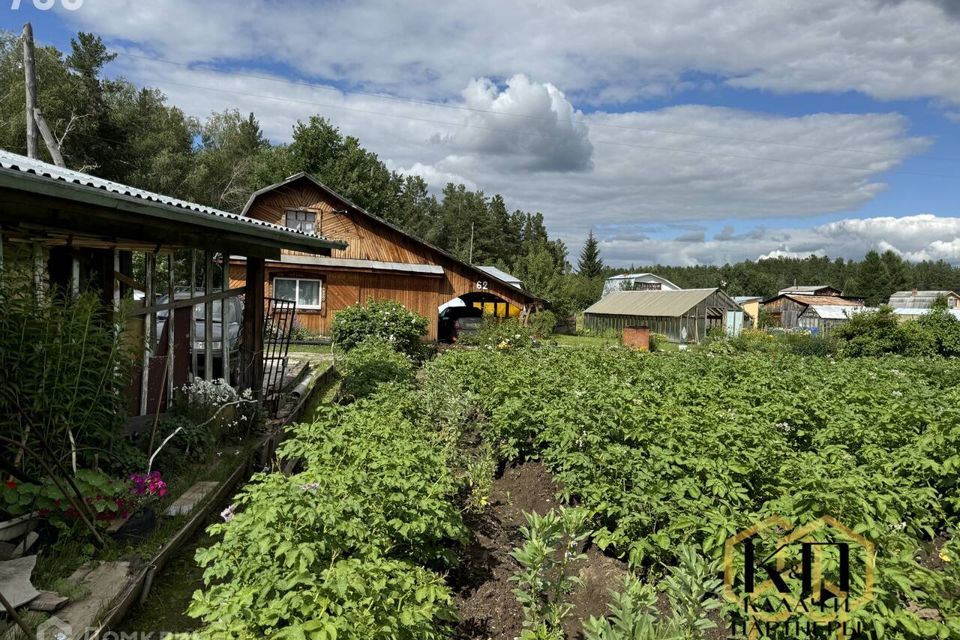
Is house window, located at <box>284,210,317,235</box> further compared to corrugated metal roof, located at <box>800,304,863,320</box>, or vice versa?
corrugated metal roof, located at <box>800,304,863,320</box>

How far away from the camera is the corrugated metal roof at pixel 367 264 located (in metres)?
19.5

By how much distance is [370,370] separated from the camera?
31.6 ft

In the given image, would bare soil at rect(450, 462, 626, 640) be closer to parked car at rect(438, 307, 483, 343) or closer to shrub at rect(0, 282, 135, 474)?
shrub at rect(0, 282, 135, 474)

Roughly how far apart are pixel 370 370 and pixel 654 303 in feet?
84.6

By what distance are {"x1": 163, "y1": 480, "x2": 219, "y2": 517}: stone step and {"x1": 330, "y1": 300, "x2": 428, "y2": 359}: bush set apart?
29.8 ft

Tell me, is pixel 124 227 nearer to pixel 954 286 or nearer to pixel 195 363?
pixel 195 363

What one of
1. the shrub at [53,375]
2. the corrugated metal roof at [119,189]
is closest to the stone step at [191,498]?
the shrub at [53,375]

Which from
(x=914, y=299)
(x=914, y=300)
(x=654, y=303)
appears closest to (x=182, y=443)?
(x=654, y=303)

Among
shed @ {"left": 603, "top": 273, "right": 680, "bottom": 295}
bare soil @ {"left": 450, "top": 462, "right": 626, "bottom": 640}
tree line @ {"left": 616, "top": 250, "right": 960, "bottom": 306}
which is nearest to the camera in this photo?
bare soil @ {"left": 450, "top": 462, "right": 626, "bottom": 640}

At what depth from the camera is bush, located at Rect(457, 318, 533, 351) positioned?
56.0 feet

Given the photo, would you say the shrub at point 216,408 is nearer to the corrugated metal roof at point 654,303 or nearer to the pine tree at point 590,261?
the corrugated metal roof at point 654,303

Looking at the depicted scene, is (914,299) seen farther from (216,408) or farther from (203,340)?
(216,408)

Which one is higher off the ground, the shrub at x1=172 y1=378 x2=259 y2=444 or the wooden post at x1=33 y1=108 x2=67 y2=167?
the wooden post at x1=33 y1=108 x2=67 y2=167

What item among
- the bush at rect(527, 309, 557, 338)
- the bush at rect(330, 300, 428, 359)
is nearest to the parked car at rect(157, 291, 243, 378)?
the bush at rect(330, 300, 428, 359)
